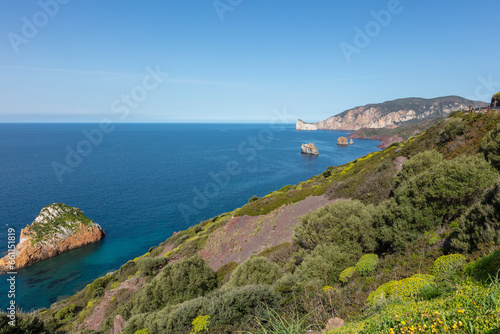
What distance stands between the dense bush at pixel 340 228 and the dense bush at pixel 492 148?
21.5 ft

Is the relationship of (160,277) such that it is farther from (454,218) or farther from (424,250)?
(454,218)

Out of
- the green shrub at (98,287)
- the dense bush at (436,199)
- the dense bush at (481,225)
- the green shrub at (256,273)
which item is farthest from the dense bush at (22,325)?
the dense bush at (481,225)

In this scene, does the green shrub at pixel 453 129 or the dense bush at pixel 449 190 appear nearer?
the dense bush at pixel 449 190

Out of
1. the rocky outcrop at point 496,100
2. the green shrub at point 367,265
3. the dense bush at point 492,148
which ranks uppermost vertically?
the rocky outcrop at point 496,100

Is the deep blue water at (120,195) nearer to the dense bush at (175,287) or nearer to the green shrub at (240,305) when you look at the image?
the dense bush at (175,287)

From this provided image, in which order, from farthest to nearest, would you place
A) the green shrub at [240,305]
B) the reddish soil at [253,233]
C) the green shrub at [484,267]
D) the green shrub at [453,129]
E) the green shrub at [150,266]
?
the green shrub at [150,266], the reddish soil at [253,233], the green shrub at [453,129], the green shrub at [240,305], the green shrub at [484,267]

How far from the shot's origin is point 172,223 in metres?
51.9

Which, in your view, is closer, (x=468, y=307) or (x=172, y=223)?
(x=468, y=307)

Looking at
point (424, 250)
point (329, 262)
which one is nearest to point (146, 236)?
point (329, 262)

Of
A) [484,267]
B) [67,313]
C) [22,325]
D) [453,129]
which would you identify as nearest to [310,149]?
[453,129]

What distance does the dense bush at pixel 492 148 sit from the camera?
12.9 m

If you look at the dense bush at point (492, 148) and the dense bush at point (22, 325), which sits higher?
the dense bush at point (492, 148)

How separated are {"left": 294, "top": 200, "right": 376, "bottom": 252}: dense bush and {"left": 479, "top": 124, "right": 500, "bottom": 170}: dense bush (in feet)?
21.5

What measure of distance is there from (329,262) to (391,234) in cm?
353
